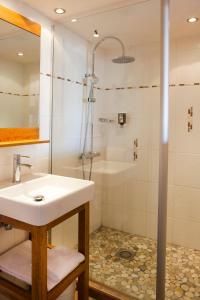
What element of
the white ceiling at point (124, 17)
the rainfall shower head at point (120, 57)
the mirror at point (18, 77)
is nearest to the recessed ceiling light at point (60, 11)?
the white ceiling at point (124, 17)

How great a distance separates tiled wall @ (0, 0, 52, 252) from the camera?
5.35 feet

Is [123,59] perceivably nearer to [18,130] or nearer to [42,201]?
[18,130]

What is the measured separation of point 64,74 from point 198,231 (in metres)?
1.94

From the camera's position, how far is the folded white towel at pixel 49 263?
1.30 metres

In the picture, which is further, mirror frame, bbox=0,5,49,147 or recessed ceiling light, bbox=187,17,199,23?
recessed ceiling light, bbox=187,17,199,23

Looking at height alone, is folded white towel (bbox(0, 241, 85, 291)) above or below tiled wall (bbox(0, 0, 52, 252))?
below

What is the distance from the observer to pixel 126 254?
6.95ft

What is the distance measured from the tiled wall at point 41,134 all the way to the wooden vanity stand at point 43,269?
1.20 ft

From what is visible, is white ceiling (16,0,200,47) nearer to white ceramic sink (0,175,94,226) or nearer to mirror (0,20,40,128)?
mirror (0,20,40,128)

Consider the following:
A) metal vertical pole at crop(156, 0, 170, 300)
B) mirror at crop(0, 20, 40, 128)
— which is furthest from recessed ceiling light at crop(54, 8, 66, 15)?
metal vertical pole at crop(156, 0, 170, 300)

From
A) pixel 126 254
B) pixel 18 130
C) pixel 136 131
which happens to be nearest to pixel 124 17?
pixel 136 131

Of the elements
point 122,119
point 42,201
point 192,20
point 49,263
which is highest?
point 192,20

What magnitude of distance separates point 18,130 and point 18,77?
380mm

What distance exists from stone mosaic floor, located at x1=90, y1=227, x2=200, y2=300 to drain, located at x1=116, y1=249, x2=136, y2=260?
14 millimetres
